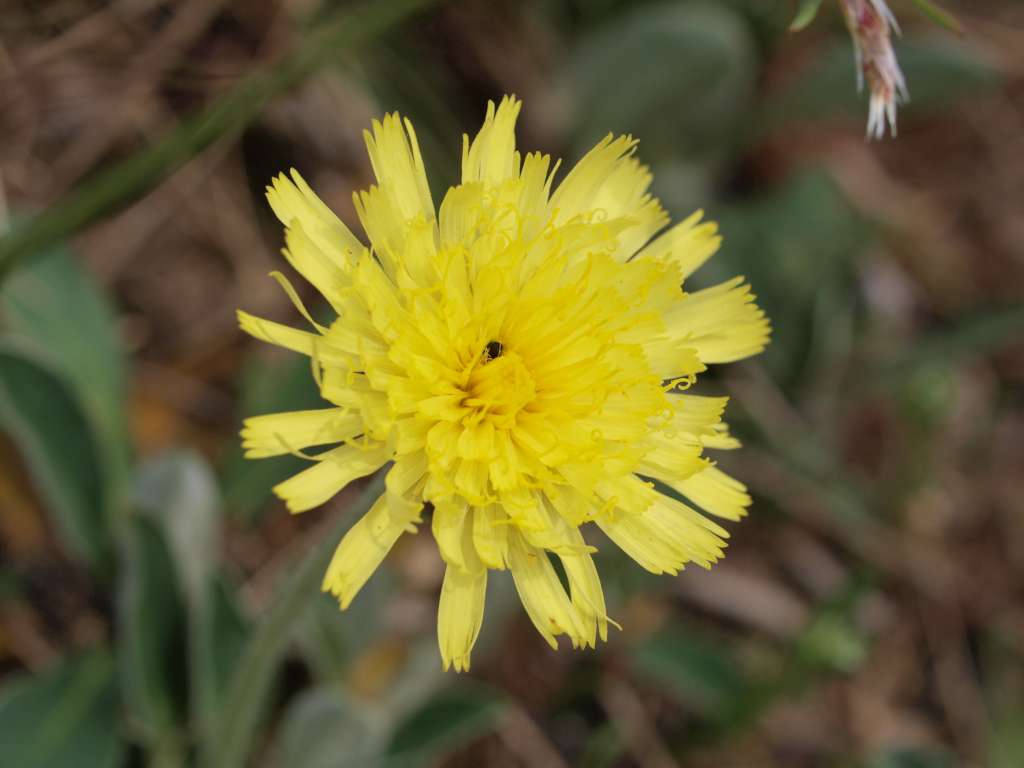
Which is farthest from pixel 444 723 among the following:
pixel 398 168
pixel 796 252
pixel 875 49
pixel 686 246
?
pixel 796 252

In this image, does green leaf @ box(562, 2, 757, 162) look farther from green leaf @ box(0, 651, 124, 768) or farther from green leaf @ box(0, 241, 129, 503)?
green leaf @ box(0, 651, 124, 768)

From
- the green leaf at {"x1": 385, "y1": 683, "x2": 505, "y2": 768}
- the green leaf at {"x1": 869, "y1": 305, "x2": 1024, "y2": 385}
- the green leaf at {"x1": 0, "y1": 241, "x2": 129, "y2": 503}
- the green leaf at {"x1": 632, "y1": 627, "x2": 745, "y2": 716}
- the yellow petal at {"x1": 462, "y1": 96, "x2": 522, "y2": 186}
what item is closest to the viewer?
the yellow petal at {"x1": 462, "y1": 96, "x2": 522, "y2": 186}

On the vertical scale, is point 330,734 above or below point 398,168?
below

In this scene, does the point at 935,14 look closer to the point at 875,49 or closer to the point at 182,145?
the point at 875,49

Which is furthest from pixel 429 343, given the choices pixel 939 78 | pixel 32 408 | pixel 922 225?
pixel 922 225

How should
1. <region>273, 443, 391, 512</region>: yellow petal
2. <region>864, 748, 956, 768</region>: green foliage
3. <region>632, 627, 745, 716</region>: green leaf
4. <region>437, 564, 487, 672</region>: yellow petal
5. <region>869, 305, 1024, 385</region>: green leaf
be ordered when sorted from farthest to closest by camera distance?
<region>869, 305, 1024, 385</region>: green leaf < <region>632, 627, 745, 716</region>: green leaf < <region>864, 748, 956, 768</region>: green foliage < <region>437, 564, 487, 672</region>: yellow petal < <region>273, 443, 391, 512</region>: yellow petal

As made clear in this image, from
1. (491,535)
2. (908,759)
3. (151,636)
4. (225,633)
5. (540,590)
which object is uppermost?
(491,535)

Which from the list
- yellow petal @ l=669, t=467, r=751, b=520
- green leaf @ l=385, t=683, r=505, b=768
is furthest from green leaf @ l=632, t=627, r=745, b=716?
yellow petal @ l=669, t=467, r=751, b=520
